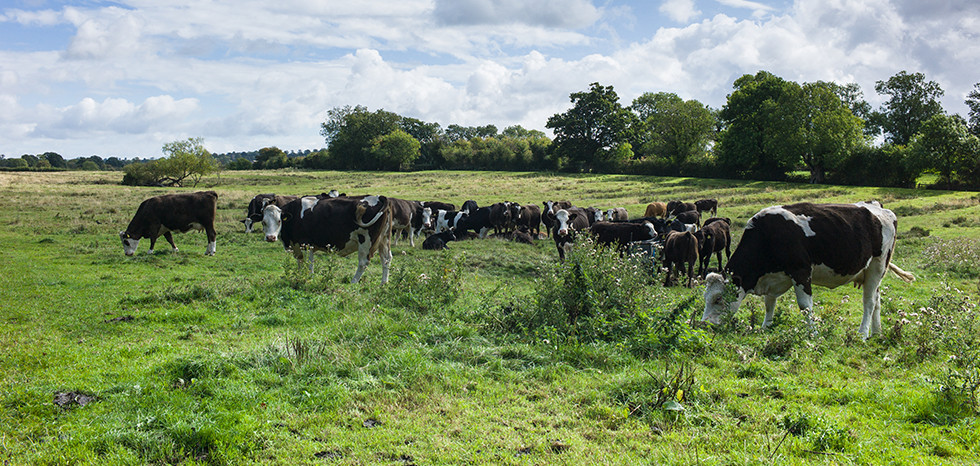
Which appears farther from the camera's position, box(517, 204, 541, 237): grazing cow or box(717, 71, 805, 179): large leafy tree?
box(717, 71, 805, 179): large leafy tree

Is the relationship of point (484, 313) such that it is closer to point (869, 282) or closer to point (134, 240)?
point (869, 282)

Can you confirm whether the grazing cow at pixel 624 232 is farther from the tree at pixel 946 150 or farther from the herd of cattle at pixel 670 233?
the tree at pixel 946 150

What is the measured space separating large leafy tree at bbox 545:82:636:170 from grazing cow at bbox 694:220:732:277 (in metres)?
58.6

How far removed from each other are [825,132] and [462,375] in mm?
55548

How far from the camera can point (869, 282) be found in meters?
9.29

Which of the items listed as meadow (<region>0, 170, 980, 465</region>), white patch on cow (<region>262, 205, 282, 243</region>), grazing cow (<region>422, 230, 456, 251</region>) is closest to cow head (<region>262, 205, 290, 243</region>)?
white patch on cow (<region>262, 205, 282, 243</region>)

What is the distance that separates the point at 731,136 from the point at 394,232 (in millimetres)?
48223

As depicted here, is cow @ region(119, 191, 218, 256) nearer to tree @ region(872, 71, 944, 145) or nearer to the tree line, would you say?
the tree line

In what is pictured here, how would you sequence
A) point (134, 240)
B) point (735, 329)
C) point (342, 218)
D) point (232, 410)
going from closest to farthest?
1. point (232, 410)
2. point (735, 329)
3. point (342, 218)
4. point (134, 240)

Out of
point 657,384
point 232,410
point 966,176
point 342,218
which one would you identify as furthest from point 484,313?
point 966,176

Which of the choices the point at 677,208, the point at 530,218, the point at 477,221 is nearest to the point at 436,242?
the point at 477,221

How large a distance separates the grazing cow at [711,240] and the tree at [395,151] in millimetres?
71667

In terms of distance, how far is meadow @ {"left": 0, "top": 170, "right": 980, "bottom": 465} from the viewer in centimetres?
486

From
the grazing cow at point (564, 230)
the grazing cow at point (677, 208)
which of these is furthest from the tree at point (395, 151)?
the grazing cow at point (564, 230)
